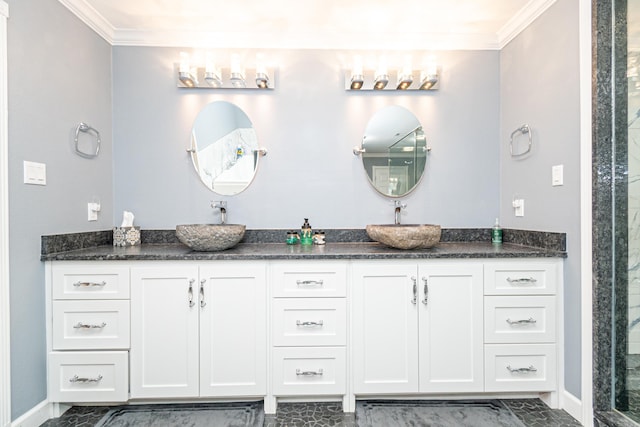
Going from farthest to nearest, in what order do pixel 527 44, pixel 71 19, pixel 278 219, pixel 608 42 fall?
pixel 278 219, pixel 527 44, pixel 71 19, pixel 608 42

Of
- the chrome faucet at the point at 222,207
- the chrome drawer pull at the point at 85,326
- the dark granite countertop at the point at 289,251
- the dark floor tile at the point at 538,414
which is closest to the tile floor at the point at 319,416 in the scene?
the dark floor tile at the point at 538,414

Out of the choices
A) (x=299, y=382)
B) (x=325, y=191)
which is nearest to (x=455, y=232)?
(x=325, y=191)

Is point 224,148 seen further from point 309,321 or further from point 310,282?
point 309,321

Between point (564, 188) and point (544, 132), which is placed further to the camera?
point (544, 132)

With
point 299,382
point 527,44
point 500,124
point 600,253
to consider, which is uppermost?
point 527,44

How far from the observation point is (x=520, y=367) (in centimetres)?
183

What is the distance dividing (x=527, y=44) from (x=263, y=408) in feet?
8.62

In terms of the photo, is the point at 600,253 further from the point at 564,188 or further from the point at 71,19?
the point at 71,19

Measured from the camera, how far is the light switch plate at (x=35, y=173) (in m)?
1.64

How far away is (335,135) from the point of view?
2.36 metres

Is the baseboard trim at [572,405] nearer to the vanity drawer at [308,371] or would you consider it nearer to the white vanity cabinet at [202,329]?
the vanity drawer at [308,371]

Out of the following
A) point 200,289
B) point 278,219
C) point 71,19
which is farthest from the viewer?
point 278,219

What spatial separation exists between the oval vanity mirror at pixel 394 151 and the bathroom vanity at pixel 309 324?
696 millimetres

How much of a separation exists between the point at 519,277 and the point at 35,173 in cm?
253
